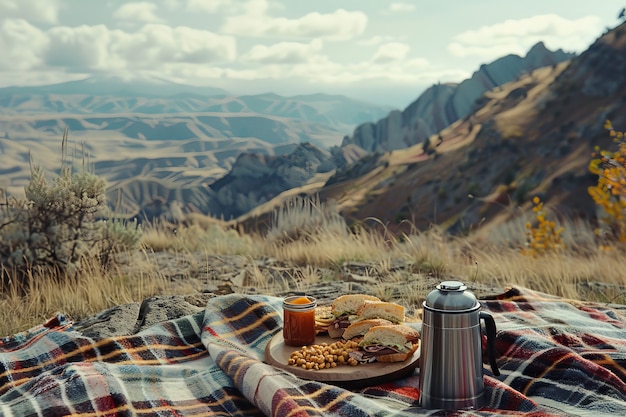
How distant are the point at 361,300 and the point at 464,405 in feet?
2.74

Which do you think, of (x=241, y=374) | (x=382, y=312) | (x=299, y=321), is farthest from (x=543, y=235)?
(x=241, y=374)

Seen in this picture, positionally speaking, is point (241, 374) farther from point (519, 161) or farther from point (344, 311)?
point (519, 161)

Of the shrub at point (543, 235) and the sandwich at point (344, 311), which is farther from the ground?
the sandwich at point (344, 311)

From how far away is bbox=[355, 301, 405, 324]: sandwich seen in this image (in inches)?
115

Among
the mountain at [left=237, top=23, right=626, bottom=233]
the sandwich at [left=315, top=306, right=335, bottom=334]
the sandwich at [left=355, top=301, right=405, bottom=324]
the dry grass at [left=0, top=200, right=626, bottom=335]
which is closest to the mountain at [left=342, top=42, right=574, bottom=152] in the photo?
the mountain at [left=237, top=23, right=626, bottom=233]

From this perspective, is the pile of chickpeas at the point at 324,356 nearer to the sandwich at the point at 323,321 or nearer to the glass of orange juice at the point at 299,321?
the glass of orange juice at the point at 299,321

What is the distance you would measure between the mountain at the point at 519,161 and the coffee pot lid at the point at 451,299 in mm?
36933

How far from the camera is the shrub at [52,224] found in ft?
20.5

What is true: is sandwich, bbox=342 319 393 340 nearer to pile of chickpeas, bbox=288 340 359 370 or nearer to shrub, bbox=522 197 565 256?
pile of chickpeas, bbox=288 340 359 370

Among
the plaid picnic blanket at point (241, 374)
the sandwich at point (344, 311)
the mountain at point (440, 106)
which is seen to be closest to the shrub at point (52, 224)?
the plaid picnic blanket at point (241, 374)

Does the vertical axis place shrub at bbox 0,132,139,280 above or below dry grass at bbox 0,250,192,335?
above

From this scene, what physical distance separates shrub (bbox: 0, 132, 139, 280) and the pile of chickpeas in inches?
162

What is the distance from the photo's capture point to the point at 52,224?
6.39m

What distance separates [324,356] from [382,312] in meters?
0.39
